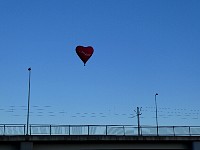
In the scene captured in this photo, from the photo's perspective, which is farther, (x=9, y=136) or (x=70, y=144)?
(x=70, y=144)

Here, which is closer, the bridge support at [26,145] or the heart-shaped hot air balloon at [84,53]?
the bridge support at [26,145]

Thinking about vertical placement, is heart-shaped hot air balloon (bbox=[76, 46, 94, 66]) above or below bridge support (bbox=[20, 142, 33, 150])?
above

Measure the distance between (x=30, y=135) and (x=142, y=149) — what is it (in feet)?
45.9

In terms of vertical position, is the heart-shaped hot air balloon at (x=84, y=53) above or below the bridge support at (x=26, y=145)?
above

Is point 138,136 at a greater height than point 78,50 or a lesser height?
Result: lesser

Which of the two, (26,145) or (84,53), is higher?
(84,53)

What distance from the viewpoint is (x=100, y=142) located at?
5125 centimetres

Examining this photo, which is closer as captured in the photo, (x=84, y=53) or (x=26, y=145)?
(x=26, y=145)

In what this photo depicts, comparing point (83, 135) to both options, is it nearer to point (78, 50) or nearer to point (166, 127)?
point (166, 127)

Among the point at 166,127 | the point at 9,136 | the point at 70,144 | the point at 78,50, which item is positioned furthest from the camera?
the point at 78,50

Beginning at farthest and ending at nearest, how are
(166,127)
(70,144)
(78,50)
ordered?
(78,50) → (166,127) → (70,144)

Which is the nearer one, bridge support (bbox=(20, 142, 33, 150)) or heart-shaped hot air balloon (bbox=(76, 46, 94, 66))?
bridge support (bbox=(20, 142, 33, 150))

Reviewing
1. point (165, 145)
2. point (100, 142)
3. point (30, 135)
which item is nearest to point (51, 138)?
point (30, 135)

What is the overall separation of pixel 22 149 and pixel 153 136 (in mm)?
15933
